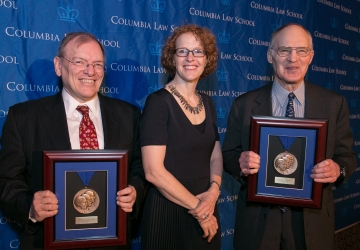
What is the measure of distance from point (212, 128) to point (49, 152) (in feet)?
3.32

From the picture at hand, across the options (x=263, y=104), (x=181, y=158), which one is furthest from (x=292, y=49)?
(x=181, y=158)

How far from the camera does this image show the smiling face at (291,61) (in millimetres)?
2082

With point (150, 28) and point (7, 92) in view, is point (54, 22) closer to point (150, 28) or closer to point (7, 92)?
point (7, 92)

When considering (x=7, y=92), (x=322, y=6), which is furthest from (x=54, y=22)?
(x=322, y=6)

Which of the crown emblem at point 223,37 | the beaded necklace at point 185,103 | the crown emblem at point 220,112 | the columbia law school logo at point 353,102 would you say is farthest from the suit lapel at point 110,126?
the columbia law school logo at point 353,102

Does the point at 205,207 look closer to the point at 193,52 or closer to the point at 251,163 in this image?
the point at 251,163

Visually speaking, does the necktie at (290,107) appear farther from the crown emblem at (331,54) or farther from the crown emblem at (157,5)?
the crown emblem at (331,54)

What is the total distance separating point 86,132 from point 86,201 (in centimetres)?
39

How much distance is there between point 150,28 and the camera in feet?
9.45

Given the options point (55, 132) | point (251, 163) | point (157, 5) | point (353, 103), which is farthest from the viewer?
point (353, 103)

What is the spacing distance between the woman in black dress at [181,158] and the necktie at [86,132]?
10.8 inches

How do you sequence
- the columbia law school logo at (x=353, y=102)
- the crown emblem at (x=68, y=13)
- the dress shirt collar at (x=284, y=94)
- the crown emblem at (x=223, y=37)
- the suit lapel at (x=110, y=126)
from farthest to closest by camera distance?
the columbia law school logo at (x=353, y=102)
the crown emblem at (x=223, y=37)
the crown emblem at (x=68, y=13)
the dress shirt collar at (x=284, y=94)
the suit lapel at (x=110, y=126)

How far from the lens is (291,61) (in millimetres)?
2082

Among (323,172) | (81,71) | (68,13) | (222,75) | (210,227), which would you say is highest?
(68,13)
